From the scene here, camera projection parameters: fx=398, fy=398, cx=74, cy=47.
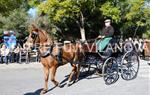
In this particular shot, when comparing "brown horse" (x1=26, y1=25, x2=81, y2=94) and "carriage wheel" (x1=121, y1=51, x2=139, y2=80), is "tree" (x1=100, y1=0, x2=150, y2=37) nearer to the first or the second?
"carriage wheel" (x1=121, y1=51, x2=139, y2=80)

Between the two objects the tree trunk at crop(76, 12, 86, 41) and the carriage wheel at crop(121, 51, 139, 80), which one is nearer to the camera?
the carriage wheel at crop(121, 51, 139, 80)

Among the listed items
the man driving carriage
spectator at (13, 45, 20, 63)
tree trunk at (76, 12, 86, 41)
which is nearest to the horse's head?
the man driving carriage

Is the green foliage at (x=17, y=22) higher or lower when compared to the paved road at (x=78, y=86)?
lower

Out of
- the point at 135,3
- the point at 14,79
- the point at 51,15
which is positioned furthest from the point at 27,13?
the point at 14,79

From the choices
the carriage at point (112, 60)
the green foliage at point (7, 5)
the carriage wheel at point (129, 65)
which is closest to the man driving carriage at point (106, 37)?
the carriage at point (112, 60)

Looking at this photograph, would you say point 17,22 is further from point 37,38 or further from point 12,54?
point 37,38

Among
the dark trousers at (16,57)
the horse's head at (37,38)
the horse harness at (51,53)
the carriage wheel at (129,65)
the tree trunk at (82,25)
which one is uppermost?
the horse's head at (37,38)

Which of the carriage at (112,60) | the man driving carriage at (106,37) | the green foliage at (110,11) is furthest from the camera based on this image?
the green foliage at (110,11)

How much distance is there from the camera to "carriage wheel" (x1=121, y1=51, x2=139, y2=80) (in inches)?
554

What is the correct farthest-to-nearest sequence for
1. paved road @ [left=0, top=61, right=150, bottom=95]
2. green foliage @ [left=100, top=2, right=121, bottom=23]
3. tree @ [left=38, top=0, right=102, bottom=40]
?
1. green foliage @ [left=100, top=2, right=121, bottom=23]
2. tree @ [left=38, top=0, right=102, bottom=40]
3. paved road @ [left=0, top=61, right=150, bottom=95]

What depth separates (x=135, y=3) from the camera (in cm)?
4222

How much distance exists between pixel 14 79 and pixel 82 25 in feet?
84.6

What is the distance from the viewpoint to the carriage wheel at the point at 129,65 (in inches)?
554

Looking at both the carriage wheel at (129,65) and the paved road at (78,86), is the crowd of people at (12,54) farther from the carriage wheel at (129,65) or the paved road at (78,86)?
the carriage wheel at (129,65)
